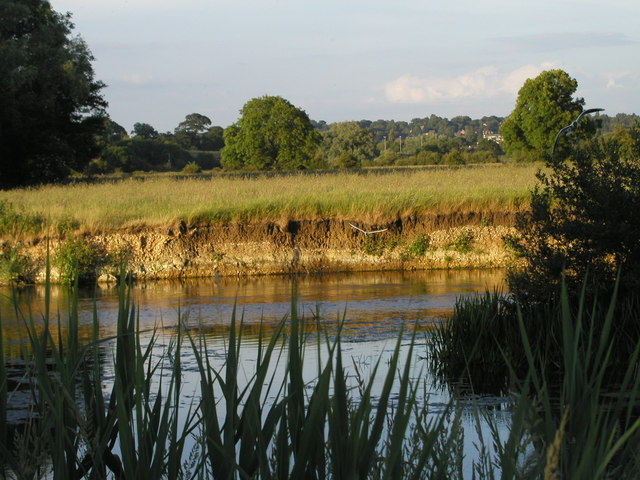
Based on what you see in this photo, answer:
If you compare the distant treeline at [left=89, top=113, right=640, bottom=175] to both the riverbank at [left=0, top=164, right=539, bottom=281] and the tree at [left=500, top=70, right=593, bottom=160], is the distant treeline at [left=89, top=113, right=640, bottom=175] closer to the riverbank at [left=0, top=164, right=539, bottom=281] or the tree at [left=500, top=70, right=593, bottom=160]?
the tree at [left=500, top=70, right=593, bottom=160]

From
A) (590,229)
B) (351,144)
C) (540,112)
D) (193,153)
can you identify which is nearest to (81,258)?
(590,229)

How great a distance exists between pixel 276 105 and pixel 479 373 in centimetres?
6881

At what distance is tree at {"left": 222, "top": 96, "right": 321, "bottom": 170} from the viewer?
240 ft

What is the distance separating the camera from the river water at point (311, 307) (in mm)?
10258

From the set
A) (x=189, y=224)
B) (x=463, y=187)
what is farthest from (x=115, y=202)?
(x=463, y=187)

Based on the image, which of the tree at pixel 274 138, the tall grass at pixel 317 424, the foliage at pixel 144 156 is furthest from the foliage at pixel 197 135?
the tall grass at pixel 317 424

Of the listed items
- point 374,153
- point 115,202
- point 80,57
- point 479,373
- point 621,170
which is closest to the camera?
point 479,373

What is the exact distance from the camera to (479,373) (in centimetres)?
915

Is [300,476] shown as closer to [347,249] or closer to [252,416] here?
[252,416]

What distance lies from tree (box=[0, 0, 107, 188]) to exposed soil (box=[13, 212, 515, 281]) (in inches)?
597

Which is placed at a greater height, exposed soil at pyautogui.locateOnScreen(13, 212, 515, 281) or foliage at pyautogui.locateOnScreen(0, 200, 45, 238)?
foliage at pyautogui.locateOnScreen(0, 200, 45, 238)

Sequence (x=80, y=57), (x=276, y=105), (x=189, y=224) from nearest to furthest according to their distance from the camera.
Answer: (x=189, y=224) < (x=80, y=57) < (x=276, y=105)

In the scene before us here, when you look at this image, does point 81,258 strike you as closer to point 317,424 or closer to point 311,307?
point 311,307

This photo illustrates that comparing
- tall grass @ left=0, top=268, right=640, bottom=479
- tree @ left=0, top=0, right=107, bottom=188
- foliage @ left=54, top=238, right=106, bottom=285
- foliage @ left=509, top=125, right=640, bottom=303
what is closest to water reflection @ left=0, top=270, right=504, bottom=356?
foliage @ left=54, top=238, right=106, bottom=285
